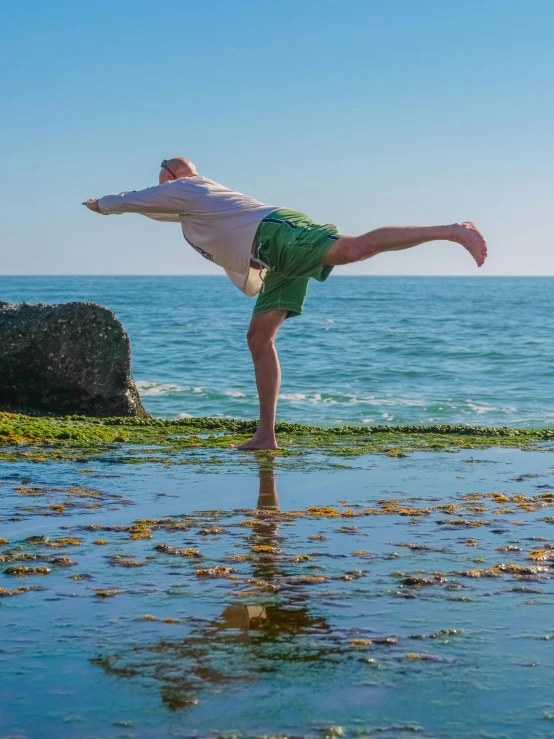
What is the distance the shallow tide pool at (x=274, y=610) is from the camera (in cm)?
227

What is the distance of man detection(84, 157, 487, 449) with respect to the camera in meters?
5.49

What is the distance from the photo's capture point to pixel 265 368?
661 centimetres

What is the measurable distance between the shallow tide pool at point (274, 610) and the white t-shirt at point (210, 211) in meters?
1.62

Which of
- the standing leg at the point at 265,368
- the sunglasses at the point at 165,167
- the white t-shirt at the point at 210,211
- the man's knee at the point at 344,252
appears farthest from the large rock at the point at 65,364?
the man's knee at the point at 344,252

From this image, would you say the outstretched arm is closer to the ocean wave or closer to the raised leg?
the raised leg

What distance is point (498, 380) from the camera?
17078 mm

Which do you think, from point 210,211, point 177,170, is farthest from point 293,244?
point 177,170

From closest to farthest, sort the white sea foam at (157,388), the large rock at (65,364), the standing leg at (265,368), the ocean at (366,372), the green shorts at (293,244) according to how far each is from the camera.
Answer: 1. the green shorts at (293,244)
2. the standing leg at (265,368)
3. the large rock at (65,364)
4. the ocean at (366,372)
5. the white sea foam at (157,388)

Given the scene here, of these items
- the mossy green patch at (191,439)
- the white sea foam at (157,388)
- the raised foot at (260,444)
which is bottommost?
the white sea foam at (157,388)

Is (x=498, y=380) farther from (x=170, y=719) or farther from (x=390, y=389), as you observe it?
(x=170, y=719)

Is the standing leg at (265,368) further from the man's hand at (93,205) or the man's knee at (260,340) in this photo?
the man's hand at (93,205)

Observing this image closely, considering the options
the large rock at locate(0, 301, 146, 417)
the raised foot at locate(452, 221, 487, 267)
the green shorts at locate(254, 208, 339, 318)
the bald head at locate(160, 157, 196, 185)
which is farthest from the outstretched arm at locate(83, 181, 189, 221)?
the large rock at locate(0, 301, 146, 417)

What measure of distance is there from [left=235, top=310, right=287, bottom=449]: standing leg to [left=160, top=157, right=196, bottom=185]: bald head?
1087 millimetres

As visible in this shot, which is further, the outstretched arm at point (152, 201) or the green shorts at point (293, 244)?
the outstretched arm at point (152, 201)
